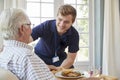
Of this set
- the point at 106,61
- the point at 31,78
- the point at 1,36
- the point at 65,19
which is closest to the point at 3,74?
the point at 31,78

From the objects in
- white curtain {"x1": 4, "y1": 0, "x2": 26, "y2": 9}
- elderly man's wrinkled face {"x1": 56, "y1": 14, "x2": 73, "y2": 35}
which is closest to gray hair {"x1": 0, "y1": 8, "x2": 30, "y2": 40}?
elderly man's wrinkled face {"x1": 56, "y1": 14, "x2": 73, "y2": 35}

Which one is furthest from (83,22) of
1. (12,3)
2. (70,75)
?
(70,75)

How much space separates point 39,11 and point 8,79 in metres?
2.68

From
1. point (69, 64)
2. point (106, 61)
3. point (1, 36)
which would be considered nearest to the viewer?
point (1, 36)

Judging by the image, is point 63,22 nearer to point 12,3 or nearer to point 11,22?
point 11,22

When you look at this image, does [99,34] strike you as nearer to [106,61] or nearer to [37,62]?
[106,61]

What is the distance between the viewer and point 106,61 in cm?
358

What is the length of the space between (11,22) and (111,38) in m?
2.44

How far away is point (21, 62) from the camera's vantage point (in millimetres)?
1351

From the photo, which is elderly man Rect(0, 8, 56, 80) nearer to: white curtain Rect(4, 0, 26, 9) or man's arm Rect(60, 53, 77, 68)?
man's arm Rect(60, 53, 77, 68)

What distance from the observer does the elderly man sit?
4.45 ft

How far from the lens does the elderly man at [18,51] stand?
1356 millimetres

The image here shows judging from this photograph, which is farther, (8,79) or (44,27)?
(44,27)

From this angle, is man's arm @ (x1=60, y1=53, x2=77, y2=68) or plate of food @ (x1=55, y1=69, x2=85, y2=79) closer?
plate of food @ (x1=55, y1=69, x2=85, y2=79)
